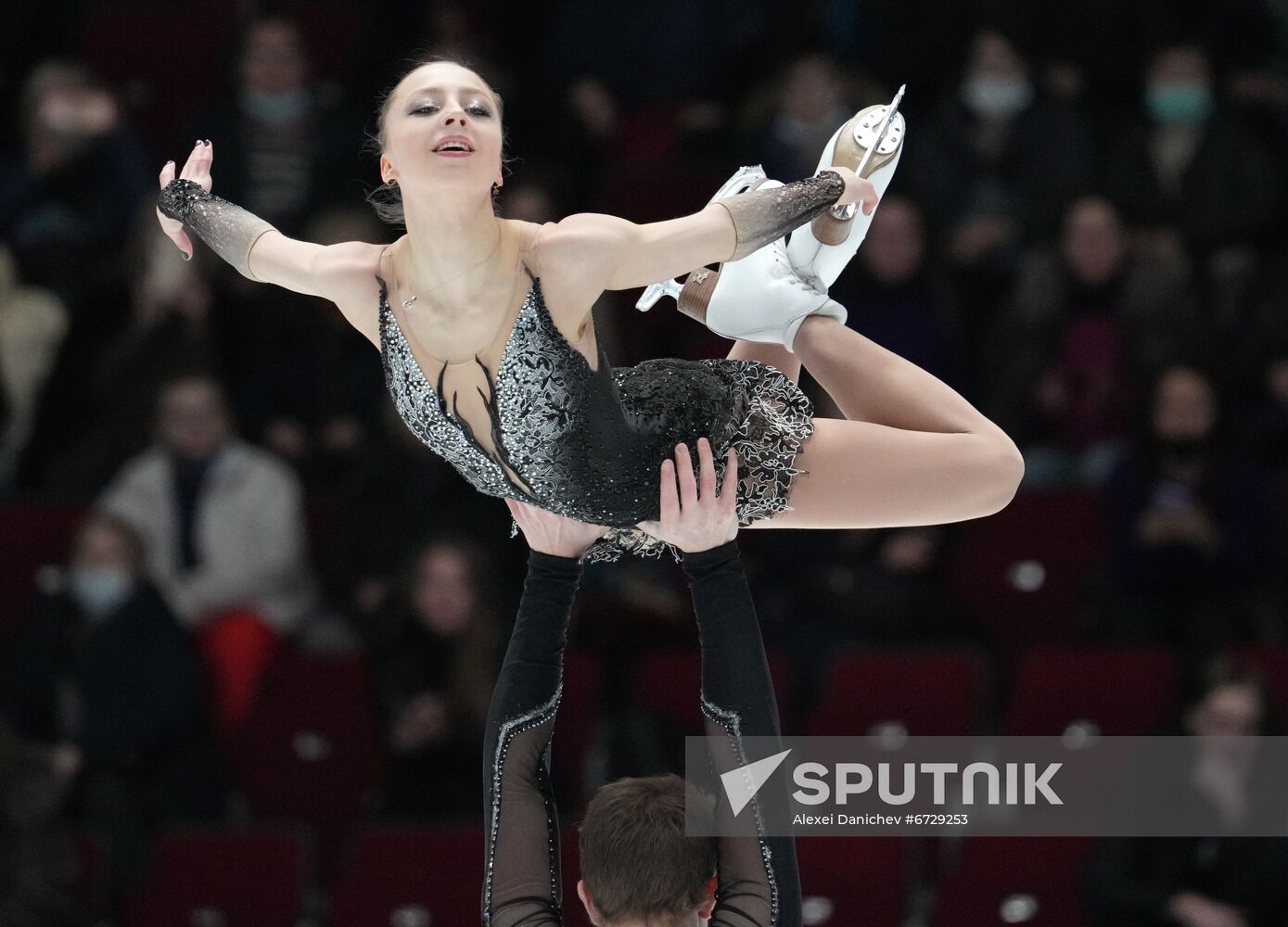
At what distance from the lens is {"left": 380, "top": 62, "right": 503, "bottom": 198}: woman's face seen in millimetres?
3504

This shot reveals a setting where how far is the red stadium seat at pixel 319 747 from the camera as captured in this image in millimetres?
6801

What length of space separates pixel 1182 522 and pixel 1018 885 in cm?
152

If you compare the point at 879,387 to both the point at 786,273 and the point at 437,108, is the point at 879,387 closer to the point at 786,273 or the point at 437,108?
the point at 786,273

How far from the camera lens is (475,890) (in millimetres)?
6188

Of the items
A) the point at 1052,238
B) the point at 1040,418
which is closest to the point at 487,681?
the point at 1040,418

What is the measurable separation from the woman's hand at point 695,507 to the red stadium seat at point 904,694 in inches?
112

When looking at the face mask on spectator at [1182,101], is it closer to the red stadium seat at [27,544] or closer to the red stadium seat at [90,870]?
the red stadium seat at [27,544]

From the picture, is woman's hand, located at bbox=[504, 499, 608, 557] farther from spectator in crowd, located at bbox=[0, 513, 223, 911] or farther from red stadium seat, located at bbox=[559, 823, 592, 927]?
spectator in crowd, located at bbox=[0, 513, 223, 911]

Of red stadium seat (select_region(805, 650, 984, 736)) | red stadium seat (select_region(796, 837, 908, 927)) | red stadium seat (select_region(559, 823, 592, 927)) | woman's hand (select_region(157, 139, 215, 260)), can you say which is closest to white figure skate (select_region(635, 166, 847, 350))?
woman's hand (select_region(157, 139, 215, 260))

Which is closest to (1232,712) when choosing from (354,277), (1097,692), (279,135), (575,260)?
(1097,692)

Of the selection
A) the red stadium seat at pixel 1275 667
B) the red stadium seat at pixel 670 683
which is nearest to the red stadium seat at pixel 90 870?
the red stadium seat at pixel 670 683

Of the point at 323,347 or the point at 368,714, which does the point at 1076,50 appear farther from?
the point at 368,714

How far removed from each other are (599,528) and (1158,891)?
2.84 metres

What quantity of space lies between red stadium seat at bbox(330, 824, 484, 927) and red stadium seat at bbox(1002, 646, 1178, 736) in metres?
1.76
